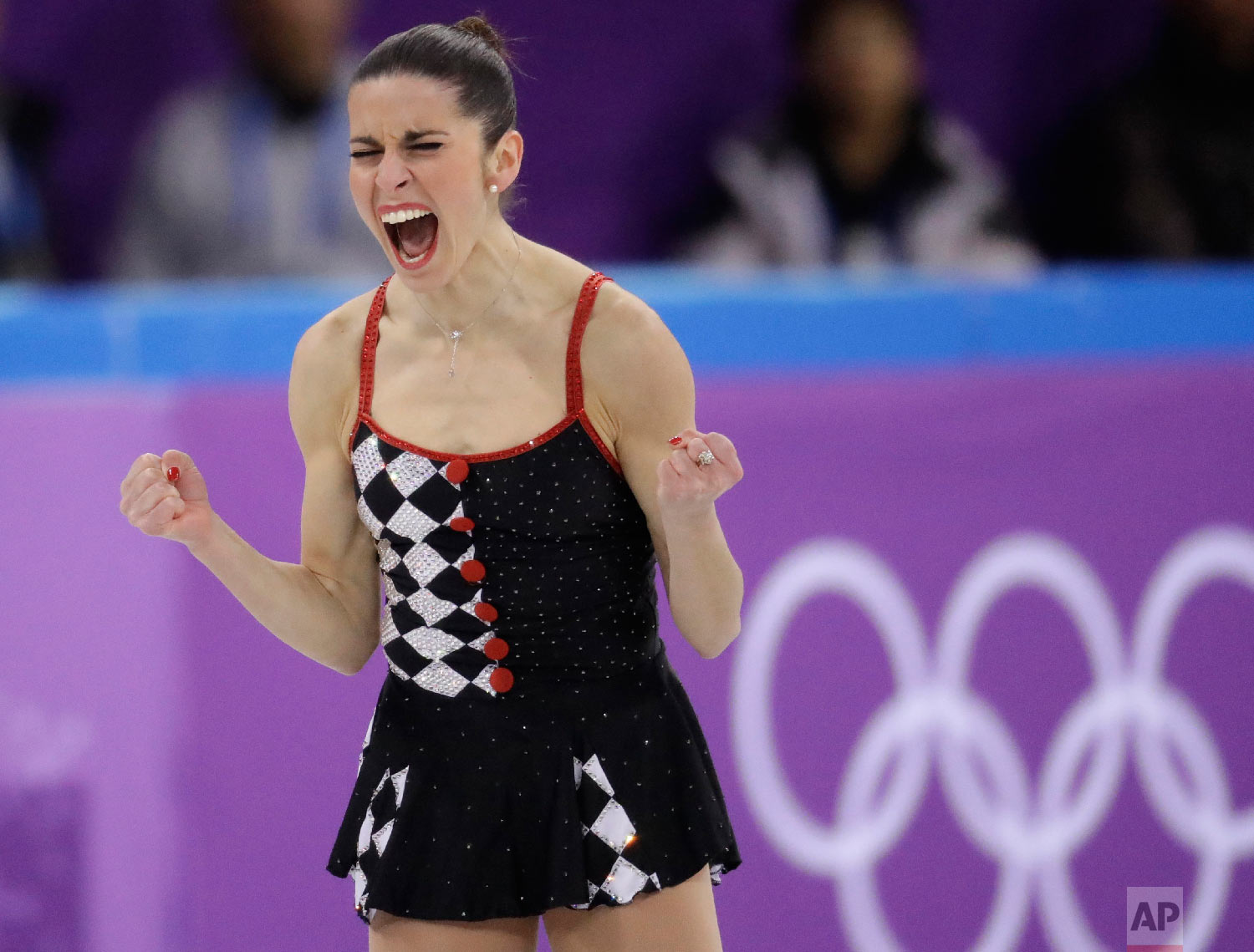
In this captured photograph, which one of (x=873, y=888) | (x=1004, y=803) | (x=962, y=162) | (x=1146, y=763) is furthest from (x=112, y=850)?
(x=962, y=162)

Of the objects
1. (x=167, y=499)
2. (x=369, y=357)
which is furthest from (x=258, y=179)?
(x=167, y=499)

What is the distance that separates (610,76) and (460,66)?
4103mm

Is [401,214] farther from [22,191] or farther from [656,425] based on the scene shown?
[22,191]

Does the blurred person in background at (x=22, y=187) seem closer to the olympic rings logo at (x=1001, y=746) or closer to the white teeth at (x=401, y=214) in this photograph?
the olympic rings logo at (x=1001, y=746)

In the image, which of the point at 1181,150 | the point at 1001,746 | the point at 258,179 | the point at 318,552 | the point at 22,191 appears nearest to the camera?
the point at 318,552

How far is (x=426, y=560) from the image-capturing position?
7.48 feet

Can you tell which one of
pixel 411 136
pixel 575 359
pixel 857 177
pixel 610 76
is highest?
pixel 610 76

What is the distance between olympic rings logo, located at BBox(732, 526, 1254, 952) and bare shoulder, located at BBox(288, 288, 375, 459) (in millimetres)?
1429

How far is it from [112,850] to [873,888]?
5.18ft

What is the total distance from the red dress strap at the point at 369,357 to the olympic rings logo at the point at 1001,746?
144cm

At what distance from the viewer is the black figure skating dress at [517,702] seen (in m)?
2.23

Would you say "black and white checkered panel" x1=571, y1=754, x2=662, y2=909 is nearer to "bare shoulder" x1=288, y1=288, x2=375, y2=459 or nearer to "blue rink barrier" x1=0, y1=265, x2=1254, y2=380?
"bare shoulder" x1=288, y1=288, x2=375, y2=459

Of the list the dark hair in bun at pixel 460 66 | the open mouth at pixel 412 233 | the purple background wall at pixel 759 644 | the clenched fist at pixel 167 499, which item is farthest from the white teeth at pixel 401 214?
the purple background wall at pixel 759 644

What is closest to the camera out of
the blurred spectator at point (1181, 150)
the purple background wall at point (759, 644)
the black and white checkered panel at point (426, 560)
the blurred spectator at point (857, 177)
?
the black and white checkered panel at point (426, 560)
